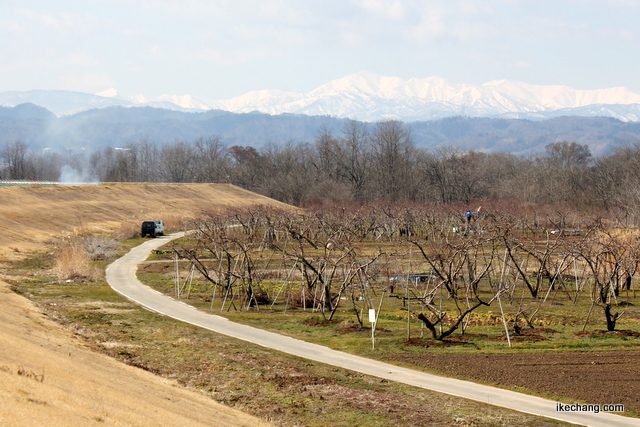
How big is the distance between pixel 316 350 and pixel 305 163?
436 feet

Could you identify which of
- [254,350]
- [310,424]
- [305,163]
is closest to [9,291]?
[254,350]

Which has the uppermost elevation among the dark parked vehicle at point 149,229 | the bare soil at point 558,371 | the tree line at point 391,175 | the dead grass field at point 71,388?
the tree line at point 391,175

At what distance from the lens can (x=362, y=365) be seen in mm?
22234

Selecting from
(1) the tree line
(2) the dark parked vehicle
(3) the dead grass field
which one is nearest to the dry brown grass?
(2) the dark parked vehicle

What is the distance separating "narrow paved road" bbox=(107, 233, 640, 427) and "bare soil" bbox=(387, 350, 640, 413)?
2.61 feet

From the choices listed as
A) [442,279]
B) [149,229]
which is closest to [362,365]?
[442,279]

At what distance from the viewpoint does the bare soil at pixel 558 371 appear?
18.3 metres

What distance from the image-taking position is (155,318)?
97.7 feet

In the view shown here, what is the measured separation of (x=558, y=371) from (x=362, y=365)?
6.32m

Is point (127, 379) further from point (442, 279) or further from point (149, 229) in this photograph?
point (149, 229)

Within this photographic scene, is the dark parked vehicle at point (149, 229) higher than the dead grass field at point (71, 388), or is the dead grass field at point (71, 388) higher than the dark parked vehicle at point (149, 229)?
the dead grass field at point (71, 388)

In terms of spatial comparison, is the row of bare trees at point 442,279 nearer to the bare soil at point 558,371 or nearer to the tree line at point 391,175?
the bare soil at point 558,371

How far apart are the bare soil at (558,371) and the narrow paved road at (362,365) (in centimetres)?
80

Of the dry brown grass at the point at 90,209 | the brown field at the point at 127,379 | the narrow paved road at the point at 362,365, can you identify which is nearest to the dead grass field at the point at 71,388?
the brown field at the point at 127,379
